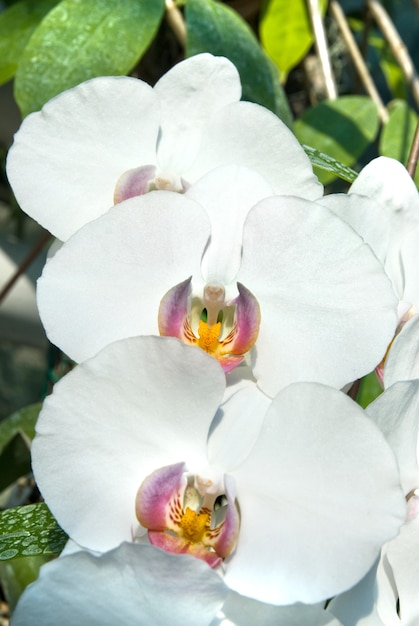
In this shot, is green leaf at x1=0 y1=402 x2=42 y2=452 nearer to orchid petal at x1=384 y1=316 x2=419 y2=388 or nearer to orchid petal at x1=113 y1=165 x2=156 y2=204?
orchid petal at x1=113 y1=165 x2=156 y2=204

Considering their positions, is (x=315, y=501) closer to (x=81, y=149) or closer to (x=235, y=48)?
(x=81, y=149)

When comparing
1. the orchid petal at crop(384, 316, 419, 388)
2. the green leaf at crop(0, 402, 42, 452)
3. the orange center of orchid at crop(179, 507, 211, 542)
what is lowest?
the green leaf at crop(0, 402, 42, 452)

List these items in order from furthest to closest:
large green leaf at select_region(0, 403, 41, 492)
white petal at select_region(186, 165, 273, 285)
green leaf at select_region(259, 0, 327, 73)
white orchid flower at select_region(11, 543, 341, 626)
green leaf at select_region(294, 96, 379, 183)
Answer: green leaf at select_region(259, 0, 327, 73)
green leaf at select_region(294, 96, 379, 183)
large green leaf at select_region(0, 403, 41, 492)
white petal at select_region(186, 165, 273, 285)
white orchid flower at select_region(11, 543, 341, 626)

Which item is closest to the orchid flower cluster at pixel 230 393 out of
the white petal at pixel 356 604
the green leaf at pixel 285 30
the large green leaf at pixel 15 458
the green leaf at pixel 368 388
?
the white petal at pixel 356 604

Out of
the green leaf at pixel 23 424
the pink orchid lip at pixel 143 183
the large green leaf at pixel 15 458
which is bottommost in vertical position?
the green leaf at pixel 23 424

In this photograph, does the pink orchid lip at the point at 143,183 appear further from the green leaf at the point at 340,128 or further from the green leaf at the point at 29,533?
the green leaf at the point at 340,128

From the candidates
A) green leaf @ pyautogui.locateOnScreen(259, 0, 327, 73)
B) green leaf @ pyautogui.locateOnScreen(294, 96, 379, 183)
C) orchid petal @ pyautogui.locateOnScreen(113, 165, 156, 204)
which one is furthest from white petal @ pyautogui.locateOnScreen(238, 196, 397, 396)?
green leaf @ pyautogui.locateOnScreen(259, 0, 327, 73)
